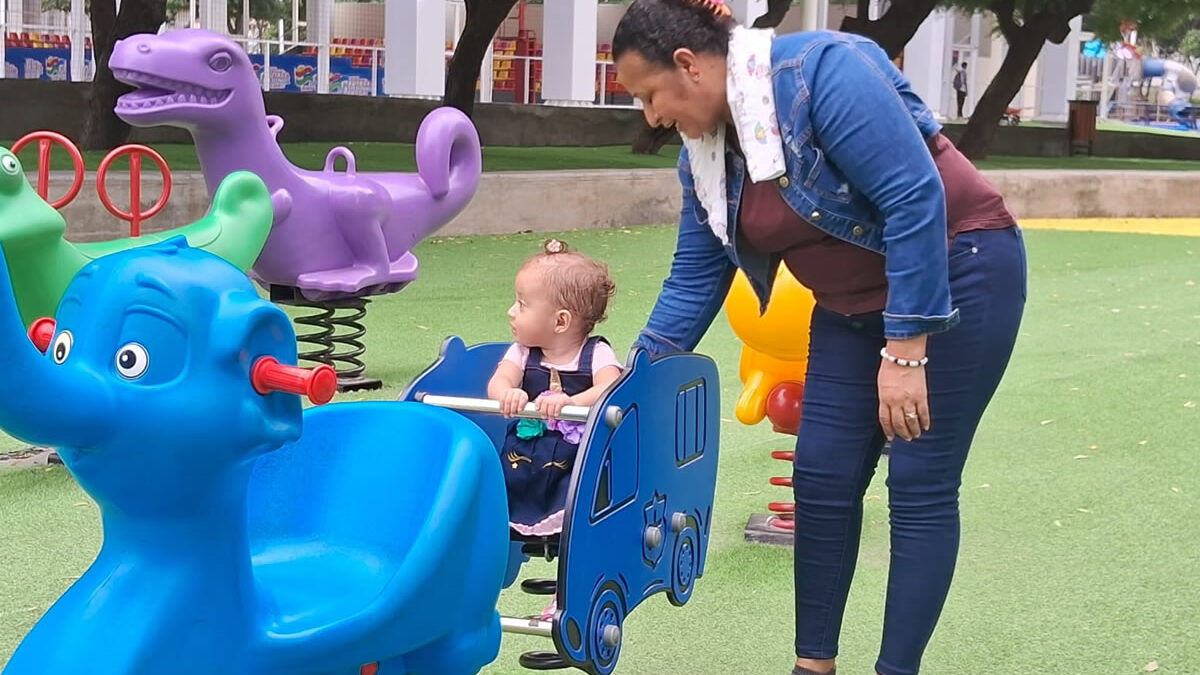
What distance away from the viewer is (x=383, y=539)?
2.30 m

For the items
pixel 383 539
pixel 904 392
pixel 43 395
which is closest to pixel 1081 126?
pixel 904 392

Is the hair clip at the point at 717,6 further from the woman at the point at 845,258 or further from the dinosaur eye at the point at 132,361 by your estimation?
the dinosaur eye at the point at 132,361

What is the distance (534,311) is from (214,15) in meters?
22.6

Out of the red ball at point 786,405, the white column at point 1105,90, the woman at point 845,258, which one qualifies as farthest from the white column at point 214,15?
the white column at point 1105,90

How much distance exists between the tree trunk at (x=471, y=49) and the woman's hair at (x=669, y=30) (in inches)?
524

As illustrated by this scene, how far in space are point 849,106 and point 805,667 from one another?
1.16 metres

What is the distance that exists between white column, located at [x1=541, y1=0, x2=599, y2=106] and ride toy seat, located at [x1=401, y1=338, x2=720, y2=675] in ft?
79.9

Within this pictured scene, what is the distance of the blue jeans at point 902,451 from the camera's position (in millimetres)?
2732

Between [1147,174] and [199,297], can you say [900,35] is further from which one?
[199,297]

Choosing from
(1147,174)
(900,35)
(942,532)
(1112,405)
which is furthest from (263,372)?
(900,35)

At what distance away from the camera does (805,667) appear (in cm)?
299

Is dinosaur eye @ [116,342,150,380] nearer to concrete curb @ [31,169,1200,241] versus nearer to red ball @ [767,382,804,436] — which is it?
red ball @ [767,382,804,436]

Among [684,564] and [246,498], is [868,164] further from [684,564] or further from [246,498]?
[246,498]

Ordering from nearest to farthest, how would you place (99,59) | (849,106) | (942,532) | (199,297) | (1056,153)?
(199,297) < (849,106) < (942,532) < (99,59) < (1056,153)
